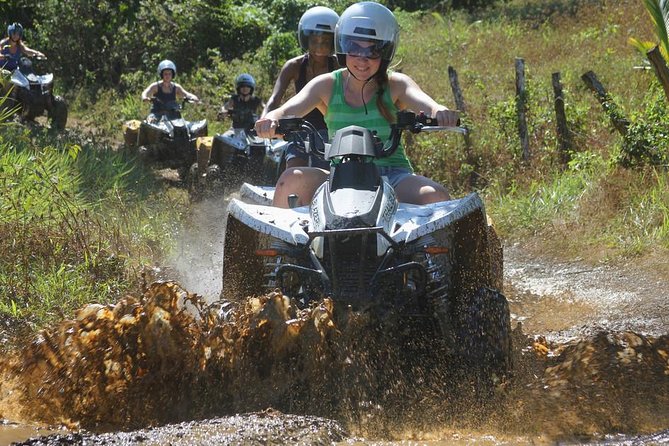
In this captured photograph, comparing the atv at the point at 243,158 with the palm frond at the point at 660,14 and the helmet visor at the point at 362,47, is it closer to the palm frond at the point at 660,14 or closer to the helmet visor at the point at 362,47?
the palm frond at the point at 660,14

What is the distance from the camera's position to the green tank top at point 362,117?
5883 millimetres

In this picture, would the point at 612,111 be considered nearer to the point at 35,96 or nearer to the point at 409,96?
the point at 409,96

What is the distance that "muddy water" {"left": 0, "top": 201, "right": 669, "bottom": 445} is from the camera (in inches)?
188

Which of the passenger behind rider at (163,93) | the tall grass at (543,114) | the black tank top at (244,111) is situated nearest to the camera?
the tall grass at (543,114)

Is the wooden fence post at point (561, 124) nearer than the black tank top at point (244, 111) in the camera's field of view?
Yes

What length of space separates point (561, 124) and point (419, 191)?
6.61m

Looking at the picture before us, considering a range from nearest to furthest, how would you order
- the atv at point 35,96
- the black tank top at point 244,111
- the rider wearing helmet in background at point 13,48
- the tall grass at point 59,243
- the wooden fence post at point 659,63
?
1. the tall grass at point 59,243
2. the wooden fence post at point 659,63
3. the black tank top at point 244,111
4. the atv at point 35,96
5. the rider wearing helmet in background at point 13,48

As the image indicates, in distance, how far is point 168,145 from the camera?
14656 mm

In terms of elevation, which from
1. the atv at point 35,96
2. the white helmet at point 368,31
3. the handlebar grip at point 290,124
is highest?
the atv at point 35,96

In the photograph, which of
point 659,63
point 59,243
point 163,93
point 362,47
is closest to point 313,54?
point 59,243

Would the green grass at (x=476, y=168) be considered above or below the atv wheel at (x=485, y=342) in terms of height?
above

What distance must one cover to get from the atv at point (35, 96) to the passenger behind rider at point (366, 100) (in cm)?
1133

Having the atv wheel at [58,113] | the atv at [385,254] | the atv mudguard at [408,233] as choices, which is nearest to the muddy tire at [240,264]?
the atv mudguard at [408,233]

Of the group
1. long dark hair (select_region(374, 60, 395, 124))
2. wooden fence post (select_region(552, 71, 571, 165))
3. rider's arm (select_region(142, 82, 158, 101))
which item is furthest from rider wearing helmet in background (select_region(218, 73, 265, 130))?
long dark hair (select_region(374, 60, 395, 124))
